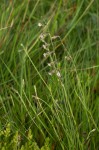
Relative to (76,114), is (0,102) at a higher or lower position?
higher

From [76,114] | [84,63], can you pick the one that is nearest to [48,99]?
[76,114]

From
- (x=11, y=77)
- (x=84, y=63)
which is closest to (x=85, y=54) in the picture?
(x=84, y=63)

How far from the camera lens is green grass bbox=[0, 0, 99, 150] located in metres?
1.79

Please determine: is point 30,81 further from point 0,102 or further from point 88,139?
point 88,139

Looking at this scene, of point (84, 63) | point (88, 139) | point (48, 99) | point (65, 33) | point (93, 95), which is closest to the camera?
point (88, 139)

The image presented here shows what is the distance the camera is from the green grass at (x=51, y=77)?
1792 mm

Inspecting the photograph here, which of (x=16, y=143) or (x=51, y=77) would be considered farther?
(x=51, y=77)

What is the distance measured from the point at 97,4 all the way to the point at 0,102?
99 cm

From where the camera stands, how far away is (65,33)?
8.18ft

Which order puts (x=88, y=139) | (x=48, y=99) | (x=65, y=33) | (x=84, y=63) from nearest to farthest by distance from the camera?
(x=88, y=139) < (x=48, y=99) < (x=84, y=63) < (x=65, y=33)

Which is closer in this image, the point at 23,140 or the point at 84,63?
the point at 23,140

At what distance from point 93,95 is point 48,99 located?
268mm

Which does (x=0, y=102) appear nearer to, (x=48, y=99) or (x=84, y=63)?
(x=48, y=99)

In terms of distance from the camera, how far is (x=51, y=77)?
79.9 inches
